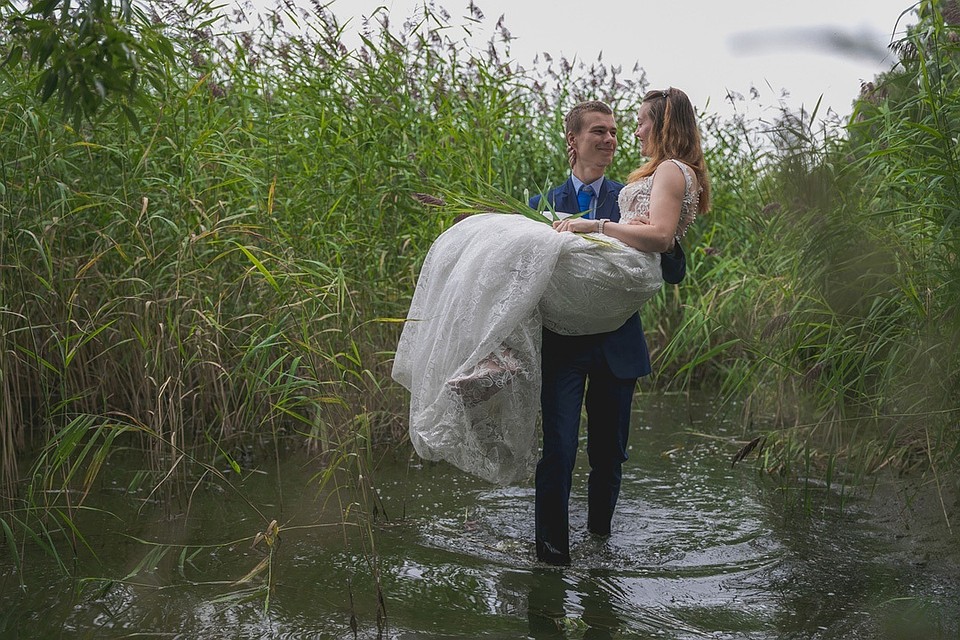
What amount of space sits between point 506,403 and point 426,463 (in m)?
2.19

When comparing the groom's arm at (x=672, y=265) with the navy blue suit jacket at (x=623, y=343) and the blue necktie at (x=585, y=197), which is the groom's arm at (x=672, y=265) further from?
the blue necktie at (x=585, y=197)

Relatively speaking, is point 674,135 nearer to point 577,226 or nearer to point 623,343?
point 577,226

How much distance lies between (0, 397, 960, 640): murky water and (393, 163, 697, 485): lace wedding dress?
1.68 ft

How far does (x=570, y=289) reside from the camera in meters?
3.97

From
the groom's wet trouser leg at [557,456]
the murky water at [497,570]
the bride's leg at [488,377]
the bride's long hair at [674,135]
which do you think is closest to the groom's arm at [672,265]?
the bride's long hair at [674,135]

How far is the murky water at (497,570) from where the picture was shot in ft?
11.5

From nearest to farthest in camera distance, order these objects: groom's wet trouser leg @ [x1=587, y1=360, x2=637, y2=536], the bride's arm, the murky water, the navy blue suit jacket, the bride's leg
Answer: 1. the murky water
2. the bride's leg
3. the bride's arm
4. the navy blue suit jacket
5. groom's wet trouser leg @ [x1=587, y1=360, x2=637, y2=536]

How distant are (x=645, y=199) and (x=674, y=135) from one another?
310 mm

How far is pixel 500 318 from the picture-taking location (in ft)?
12.5

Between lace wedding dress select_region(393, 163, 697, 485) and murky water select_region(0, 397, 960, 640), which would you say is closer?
murky water select_region(0, 397, 960, 640)

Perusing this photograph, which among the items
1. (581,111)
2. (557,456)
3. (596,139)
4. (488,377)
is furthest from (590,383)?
(581,111)

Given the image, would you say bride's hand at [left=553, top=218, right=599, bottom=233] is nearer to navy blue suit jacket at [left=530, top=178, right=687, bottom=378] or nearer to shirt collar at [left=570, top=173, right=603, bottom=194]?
navy blue suit jacket at [left=530, top=178, right=687, bottom=378]

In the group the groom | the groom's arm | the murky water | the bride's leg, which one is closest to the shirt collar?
the groom

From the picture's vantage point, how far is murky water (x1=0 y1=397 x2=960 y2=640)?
3490 millimetres
